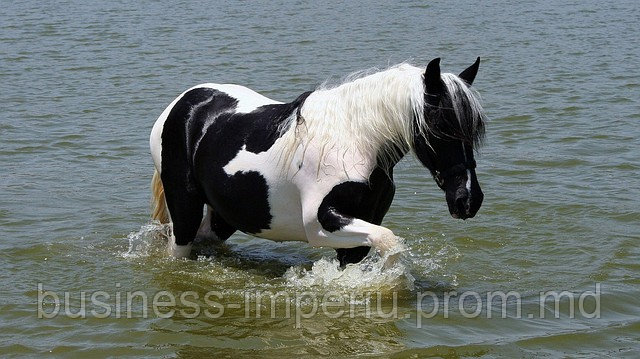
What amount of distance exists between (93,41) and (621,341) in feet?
43.3

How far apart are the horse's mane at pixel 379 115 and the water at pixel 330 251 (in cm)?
75

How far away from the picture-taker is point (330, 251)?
7500 mm

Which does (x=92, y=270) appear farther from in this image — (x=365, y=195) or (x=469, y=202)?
(x=469, y=202)

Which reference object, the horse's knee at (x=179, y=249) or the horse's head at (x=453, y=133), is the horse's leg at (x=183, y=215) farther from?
the horse's head at (x=453, y=133)

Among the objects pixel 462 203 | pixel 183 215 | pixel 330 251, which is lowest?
pixel 330 251

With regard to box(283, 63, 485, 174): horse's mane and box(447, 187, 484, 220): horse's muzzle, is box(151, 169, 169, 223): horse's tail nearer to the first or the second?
box(283, 63, 485, 174): horse's mane

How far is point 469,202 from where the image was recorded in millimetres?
5613

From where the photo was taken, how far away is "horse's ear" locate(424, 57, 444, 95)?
551 centimetres

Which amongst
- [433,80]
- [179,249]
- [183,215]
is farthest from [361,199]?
[179,249]

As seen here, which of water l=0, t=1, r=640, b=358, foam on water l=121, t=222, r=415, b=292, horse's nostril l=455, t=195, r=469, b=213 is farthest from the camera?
foam on water l=121, t=222, r=415, b=292

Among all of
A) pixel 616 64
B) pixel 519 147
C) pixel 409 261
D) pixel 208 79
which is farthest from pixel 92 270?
pixel 616 64

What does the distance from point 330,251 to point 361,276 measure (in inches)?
48.7

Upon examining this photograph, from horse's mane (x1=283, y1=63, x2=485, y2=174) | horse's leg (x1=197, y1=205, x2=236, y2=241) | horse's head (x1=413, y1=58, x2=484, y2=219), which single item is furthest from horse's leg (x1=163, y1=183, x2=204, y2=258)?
horse's head (x1=413, y1=58, x2=484, y2=219)

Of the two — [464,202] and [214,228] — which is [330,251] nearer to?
[214,228]
